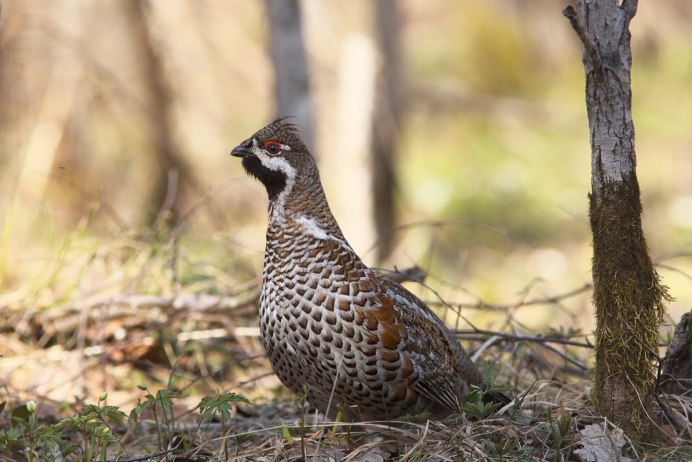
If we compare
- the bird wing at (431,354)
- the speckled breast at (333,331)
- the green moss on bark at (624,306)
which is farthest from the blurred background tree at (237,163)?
the green moss on bark at (624,306)

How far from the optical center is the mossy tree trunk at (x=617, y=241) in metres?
2.97

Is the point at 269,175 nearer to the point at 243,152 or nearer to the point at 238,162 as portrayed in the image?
the point at 243,152

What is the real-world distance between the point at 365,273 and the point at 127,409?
1680 millimetres

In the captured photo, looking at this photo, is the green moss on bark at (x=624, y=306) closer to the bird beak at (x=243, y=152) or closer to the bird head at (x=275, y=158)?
the bird head at (x=275, y=158)

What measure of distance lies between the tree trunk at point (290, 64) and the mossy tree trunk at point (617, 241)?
127 inches

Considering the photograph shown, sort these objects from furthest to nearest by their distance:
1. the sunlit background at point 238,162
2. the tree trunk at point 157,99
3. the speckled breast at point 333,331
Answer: the tree trunk at point 157,99 < the sunlit background at point 238,162 < the speckled breast at point 333,331

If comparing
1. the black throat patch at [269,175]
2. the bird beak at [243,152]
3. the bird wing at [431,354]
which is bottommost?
the bird wing at [431,354]

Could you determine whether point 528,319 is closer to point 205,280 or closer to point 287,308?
point 205,280

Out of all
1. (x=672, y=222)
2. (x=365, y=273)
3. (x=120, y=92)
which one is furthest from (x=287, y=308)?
(x=672, y=222)

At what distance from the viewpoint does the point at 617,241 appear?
3107 millimetres

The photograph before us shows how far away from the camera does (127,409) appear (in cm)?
450

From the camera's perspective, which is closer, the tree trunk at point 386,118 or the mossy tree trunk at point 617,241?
the mossy tree trunk at point 617,241

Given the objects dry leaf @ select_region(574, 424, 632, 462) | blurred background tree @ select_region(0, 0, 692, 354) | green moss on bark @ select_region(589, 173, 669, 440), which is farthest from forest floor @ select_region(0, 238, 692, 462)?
blurred background tree @ select_region(0, 0, 692, 354)

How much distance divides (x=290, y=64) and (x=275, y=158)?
2.51 meters
